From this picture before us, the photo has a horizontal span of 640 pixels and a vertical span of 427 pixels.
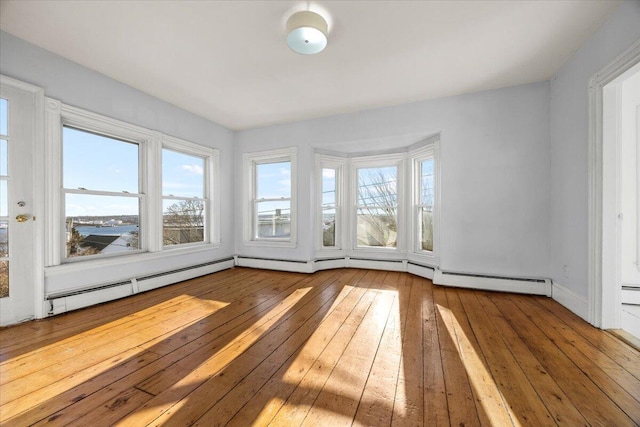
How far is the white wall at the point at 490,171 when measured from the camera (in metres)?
3.01

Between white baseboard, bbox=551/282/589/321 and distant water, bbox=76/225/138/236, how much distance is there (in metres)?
5.04

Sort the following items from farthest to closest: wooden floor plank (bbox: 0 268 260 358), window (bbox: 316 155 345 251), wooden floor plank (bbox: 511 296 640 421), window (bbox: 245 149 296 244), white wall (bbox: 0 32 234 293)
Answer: window (bbox: 316 155 345 251), window (bbox: 245 149 296 244), white wall (bbox: 0 32 234 293), wooden floor plank (bbox: 0 268 260 358), wooden floor plank (bbox: 511 296 640 421)

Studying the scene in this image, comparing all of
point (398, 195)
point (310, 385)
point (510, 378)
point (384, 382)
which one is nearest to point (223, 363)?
point (310, 385)

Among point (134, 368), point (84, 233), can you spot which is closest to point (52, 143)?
point (84, 233)

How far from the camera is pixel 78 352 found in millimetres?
1794

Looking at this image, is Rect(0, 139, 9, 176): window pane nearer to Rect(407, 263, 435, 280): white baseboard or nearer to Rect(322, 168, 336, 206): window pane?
Rect(322, 168, 336, 206): window pane

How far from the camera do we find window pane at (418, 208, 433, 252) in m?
3.88

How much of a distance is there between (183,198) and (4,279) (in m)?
1.99

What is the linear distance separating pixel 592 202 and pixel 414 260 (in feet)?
7.17

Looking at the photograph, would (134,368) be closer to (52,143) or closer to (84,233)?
(84,233)

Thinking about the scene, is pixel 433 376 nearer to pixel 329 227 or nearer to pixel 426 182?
pixel 426 182

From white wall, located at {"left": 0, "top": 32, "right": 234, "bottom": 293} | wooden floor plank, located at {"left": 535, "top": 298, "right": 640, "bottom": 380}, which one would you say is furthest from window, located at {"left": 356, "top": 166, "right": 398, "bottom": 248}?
white wall, located at {"left": 0, "top": 32, "right": 234, "bottom": 293}

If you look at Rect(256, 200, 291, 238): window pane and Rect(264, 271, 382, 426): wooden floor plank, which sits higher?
Rect(256, 200, 291, 238): window pane

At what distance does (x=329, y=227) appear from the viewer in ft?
15.1
